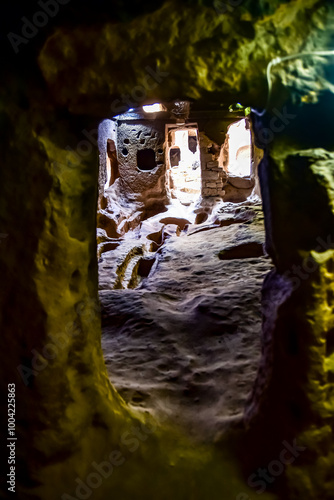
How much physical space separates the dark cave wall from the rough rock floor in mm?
777

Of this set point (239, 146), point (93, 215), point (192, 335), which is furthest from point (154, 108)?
point (93, 215)

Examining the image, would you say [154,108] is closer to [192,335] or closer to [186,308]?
[186,308]

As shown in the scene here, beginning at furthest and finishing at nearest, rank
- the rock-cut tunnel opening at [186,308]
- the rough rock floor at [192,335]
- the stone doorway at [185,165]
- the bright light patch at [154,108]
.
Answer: the stone doorway at [185,165] < the bright light patch at [154,108] < the rock-cut tunnel opening at [186,308] < the rough rock floor at [192,335]

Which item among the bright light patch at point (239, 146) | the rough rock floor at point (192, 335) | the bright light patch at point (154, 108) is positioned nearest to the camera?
the rough rock floor at point (192, 335)

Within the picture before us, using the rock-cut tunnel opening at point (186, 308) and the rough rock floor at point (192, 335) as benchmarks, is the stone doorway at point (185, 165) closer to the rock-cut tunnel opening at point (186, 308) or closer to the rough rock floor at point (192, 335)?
the rock-cut tunnel opening at point (186, 308)

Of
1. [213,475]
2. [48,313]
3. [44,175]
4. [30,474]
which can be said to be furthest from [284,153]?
[30,474]

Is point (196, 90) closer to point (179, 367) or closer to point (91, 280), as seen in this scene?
point (91, 280)

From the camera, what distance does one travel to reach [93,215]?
94.3 inches

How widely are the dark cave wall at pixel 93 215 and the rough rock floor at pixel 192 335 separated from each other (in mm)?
777

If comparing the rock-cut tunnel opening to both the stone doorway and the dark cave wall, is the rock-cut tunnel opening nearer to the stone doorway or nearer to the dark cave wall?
the dark cave wall

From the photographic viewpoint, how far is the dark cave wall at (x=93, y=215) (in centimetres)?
193

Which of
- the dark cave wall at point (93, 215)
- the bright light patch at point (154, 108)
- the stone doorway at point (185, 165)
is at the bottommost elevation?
the dark cave wall at point (93, 215)

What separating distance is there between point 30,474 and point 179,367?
180 cm

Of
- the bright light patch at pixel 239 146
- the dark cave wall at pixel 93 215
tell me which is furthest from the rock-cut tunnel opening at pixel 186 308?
the bright light patch at pixel 239 146
